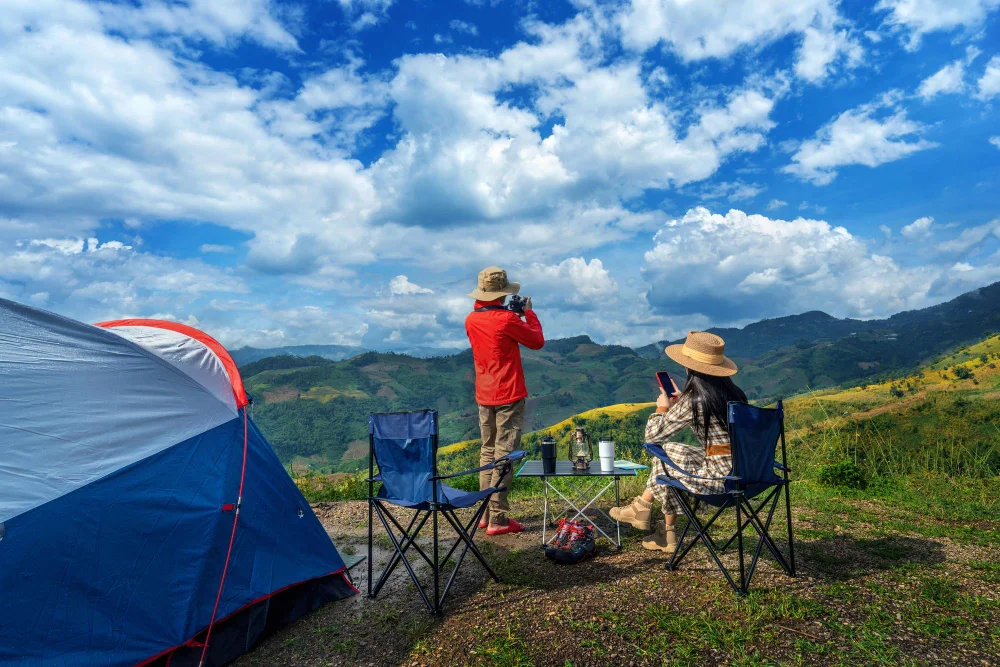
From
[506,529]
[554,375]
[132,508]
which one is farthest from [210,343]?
[554,375]

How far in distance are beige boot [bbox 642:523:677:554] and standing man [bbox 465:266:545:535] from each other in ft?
4.27

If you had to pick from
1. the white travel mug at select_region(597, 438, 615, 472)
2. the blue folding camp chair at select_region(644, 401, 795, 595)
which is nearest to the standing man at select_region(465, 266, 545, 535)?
the white travel mug at select_region(597, 438, 615, 472)

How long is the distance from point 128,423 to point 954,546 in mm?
6329

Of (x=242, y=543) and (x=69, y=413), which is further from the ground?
(x=69, y=413)

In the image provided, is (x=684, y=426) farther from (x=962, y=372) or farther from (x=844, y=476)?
(x=962, y=372)

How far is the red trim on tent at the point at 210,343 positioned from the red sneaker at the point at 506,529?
101 inches

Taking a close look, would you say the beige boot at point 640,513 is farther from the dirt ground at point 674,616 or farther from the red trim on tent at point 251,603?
the red trim on tent at point 251,603

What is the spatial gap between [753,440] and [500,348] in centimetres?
225

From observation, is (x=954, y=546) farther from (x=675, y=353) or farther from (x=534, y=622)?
(x=534, y=622)

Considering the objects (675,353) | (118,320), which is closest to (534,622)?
(675,353)

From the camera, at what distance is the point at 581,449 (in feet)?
17.4

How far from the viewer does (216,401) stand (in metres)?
3.81

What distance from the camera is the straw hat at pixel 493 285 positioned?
17.6ft

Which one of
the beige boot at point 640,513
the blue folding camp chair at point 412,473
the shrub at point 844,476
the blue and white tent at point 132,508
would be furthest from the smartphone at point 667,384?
the shrub at point 844,476
